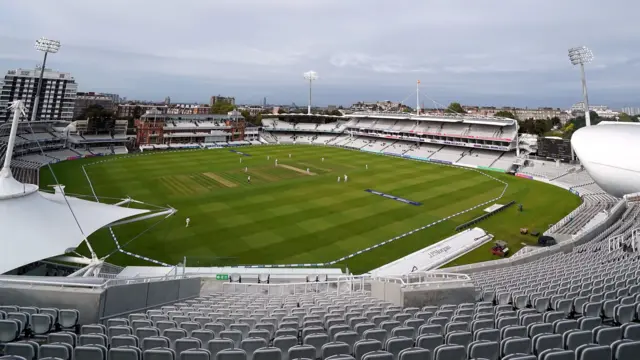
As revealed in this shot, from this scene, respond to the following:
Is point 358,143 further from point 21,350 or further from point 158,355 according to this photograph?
point 21,350

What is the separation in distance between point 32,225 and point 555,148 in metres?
59.1

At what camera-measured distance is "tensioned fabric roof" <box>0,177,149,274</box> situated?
11.8 m

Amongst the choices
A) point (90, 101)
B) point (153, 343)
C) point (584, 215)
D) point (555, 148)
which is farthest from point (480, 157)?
point (90, 101)

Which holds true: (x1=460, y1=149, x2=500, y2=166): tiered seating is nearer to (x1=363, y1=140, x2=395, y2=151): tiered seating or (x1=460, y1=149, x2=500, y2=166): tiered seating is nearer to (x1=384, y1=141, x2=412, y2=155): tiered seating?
(x1=384, y1=141, x2=412, y2=155): tiered seating

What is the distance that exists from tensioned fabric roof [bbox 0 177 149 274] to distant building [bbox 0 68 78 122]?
4268 inches

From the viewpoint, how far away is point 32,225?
42.6 feet

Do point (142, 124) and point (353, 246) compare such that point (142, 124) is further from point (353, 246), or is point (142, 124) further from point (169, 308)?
point (169, 308)

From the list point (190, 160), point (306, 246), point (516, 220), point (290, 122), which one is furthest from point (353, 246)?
point (290, 122)

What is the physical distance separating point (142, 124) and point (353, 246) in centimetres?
5973

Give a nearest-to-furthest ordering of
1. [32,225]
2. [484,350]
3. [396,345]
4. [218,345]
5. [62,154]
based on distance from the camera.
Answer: [484,350]
[396,345]
[218,345]
[32,225]
[62,154]

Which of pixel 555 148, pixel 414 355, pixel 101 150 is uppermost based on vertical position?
pixel 555 148

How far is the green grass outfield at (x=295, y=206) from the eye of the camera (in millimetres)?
23453

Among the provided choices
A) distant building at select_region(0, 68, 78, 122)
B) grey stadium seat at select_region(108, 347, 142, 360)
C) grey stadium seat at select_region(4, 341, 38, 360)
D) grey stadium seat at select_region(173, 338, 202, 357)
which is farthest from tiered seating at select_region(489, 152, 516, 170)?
distant building at select_region(0, 68, 78, 122)

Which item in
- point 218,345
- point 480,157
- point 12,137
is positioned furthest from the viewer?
point 480,157
